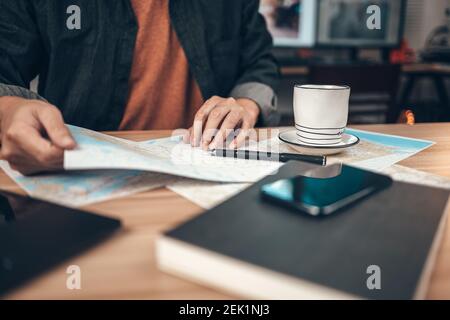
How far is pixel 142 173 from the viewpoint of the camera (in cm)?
57

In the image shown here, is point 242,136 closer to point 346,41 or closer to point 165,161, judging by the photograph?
point 165,161

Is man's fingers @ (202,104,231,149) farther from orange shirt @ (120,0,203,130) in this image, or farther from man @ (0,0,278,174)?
orange shirt @ (120,0,203,130)

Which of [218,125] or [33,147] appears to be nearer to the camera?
[33,147]

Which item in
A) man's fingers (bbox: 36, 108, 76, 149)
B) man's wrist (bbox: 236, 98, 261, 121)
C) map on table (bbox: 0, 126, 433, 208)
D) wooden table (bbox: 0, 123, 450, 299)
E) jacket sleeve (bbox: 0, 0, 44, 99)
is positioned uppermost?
jacket sleeve (bbox: 0, 0, 44, 99)

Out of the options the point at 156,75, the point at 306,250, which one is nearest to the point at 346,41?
the point at 156,75

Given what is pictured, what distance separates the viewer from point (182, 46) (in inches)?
41.9

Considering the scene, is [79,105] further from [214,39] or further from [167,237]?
[167,237]

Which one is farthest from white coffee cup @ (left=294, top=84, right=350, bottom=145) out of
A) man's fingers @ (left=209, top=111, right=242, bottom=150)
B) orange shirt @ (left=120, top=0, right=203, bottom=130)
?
orange shirt @ (left=120, top=0, right=203, bottom=130)

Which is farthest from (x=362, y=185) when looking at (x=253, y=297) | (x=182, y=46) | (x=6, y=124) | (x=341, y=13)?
(x=341, y=13)

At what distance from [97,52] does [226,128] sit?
43 cm

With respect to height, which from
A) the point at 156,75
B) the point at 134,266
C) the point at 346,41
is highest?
the point at 346,41

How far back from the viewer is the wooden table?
308 millimetres

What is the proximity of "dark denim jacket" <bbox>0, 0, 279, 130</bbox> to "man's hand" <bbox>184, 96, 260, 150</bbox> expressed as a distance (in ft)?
0.65

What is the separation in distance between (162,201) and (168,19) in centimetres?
71
